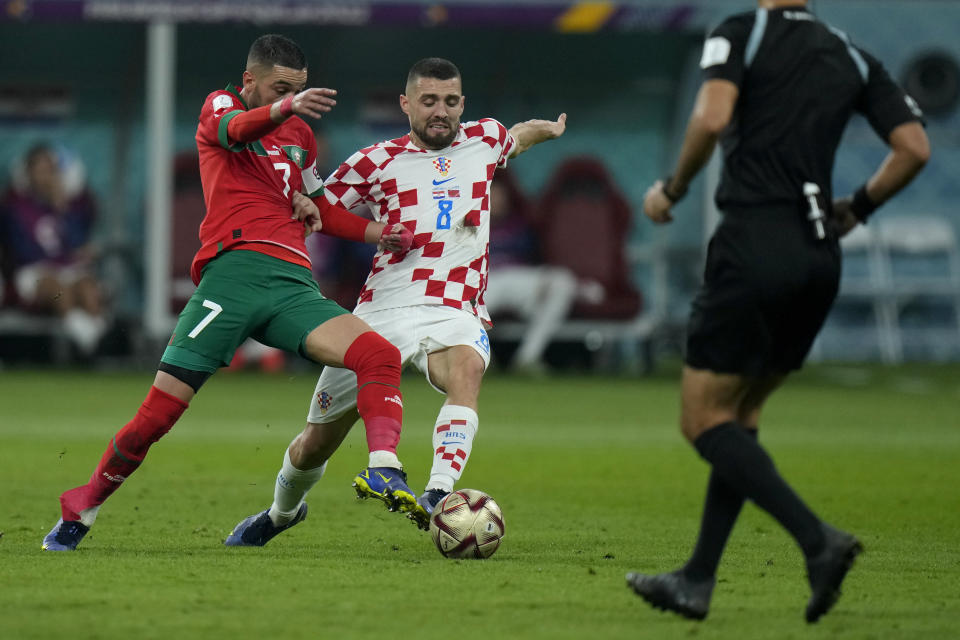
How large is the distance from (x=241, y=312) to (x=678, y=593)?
2.41 m

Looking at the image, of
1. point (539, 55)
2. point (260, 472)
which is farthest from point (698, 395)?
point (539, 55)

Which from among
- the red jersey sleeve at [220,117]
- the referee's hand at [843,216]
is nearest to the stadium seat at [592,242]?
the red jersey sleeve at [220,117]

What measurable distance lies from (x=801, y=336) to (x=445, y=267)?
8.62ft

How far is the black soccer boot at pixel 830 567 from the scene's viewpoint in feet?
16.2

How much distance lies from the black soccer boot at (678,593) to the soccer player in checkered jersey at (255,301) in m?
1.40

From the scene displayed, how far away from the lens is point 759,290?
516 cm

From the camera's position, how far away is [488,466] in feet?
37.3

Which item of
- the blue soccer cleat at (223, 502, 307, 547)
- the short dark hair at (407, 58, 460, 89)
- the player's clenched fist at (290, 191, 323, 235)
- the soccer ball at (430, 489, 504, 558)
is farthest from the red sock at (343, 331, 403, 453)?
the short dark hair at (407, 58, 460, 89)

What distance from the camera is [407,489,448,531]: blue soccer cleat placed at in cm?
639

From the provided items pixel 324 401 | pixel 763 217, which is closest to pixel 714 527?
pixel 763 217

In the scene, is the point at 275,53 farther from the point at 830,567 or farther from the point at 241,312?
the point at 830,567

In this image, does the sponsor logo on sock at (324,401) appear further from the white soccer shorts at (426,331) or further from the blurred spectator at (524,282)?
the blurred spectator at (524,282)

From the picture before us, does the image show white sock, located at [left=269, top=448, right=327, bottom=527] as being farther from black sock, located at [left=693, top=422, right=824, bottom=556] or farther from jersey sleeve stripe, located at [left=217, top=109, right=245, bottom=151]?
black sock, located at [left=693, top=422, right=824, bottom=556]

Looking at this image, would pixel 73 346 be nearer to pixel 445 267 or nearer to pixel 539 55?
pixel 539 55
